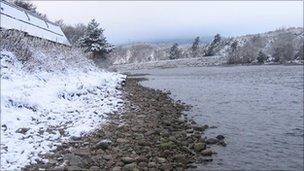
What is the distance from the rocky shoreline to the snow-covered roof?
10644 millimetres

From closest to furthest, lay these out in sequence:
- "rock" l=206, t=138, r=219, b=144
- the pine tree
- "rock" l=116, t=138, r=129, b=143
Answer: "rock" l=116, t=138, r=129, b=143 → "rock" l=206, t=138, r=219, b=144 → the pine tree

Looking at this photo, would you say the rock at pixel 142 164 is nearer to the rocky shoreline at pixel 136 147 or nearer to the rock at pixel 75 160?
the rocky shoreline at pixel 136 147

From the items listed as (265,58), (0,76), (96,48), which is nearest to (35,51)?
(0,76)

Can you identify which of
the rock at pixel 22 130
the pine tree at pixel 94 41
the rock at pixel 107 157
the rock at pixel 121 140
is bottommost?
the rock at pixel 107 157

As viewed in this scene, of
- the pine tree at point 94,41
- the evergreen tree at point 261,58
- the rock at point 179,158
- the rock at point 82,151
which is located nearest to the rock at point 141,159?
the rock at point 179,158

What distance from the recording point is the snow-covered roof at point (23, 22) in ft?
86.7

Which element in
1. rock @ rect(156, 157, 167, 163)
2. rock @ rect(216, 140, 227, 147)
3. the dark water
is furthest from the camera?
rock @ rect(216, 140, 227, 147)

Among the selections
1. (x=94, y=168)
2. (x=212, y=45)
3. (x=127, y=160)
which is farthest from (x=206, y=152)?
(x=212, y=45)

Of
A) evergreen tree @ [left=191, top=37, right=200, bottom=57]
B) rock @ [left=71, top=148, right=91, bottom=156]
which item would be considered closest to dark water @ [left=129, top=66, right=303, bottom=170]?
rock @ [left=71, top=148, right=91, bottom=156]

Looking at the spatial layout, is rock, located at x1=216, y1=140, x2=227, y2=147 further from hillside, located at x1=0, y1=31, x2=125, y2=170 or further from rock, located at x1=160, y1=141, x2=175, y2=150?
hillside, located at x1=0, y1=31, x2=125, y2=170

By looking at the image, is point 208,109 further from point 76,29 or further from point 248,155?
point 76,29

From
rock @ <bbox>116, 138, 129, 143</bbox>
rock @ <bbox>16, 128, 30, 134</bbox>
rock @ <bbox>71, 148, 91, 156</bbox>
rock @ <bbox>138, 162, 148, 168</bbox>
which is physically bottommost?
rock @ <bbox>138, 162, 148, 168</bbox>

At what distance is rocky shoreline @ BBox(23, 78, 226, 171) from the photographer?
12.4 m

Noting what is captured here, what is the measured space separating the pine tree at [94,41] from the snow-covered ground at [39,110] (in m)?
31.3
